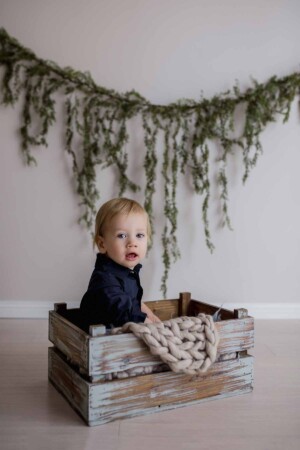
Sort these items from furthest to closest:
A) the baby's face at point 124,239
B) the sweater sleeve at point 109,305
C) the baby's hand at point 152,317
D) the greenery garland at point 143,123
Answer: the greenery garland at point 143,123 < the baby's hand at point 152,317 < the baby's face at point 124,239 < the sweater sleeve at point 109,305

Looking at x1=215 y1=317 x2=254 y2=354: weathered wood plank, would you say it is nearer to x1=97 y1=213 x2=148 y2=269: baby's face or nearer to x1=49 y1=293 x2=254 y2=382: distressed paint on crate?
x1=49 y1=293 x2=254 y2=382: distressed paint on crate

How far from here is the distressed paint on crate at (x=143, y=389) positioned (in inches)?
44.1

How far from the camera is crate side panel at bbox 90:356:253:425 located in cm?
112

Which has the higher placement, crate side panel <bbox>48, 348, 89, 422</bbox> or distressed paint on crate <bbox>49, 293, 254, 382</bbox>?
distressed paint on crate <bbox>49, 293, 254, 382</bbox>

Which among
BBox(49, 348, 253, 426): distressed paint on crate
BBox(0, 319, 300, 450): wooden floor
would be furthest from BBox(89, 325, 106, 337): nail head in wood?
BBox(0, 319, 300, 450): wooden floor

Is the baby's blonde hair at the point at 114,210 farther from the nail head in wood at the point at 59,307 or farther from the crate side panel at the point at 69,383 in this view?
the crate side panel at the point at 69,383

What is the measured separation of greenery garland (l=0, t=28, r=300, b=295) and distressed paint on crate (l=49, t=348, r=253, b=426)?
101cm

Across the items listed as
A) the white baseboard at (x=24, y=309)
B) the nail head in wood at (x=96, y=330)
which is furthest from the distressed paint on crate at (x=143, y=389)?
the white baseboard at (x=24, y=309)

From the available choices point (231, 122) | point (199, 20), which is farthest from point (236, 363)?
point (199, 20)

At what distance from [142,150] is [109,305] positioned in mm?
1254

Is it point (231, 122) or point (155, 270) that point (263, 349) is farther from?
point (231, 122)

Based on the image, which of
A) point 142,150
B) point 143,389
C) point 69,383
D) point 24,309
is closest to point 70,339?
point 69,383

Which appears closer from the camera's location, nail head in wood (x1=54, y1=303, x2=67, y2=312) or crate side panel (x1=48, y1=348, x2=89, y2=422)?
crate side panel (x1=48, y1=348, x2=89, y2=422)

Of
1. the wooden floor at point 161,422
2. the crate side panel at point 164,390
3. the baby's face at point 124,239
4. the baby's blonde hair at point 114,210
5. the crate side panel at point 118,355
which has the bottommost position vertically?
the wooden floor at point 161,422
